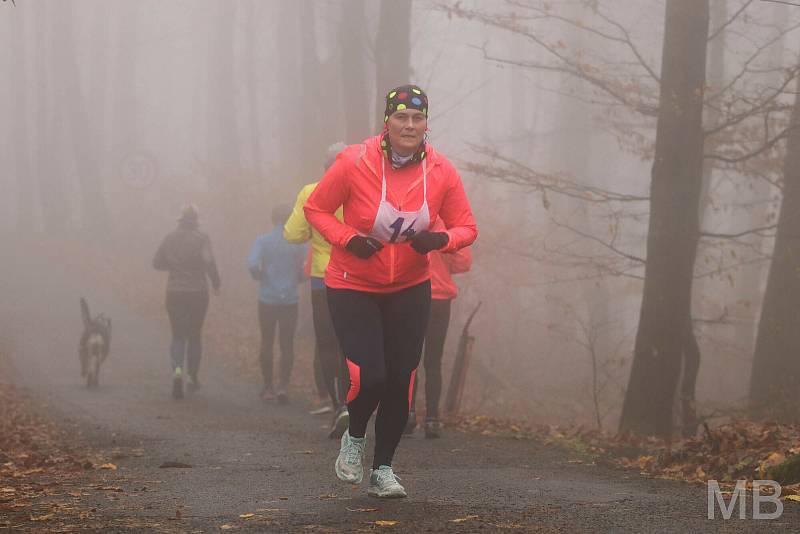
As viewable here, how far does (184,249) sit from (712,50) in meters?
11.5

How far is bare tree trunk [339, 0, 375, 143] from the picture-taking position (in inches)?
786

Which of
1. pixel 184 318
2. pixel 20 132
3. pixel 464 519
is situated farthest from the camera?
pixel 20 132

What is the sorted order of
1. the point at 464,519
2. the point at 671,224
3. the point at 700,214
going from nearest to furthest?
1. the point at 464,519
2. the point at 671,224
3. the point at 700,214

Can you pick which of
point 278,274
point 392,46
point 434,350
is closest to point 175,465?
point 434,350

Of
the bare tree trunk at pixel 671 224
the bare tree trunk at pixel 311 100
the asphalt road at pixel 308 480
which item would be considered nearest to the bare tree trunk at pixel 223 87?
the bare tree trunk at pixel 311 100

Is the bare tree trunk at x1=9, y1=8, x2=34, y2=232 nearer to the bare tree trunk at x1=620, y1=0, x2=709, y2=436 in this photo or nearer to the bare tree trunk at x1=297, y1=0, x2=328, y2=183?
the bare tree trunk at x1=297, y1=0, x2=328, y2=183

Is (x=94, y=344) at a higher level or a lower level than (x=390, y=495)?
higher

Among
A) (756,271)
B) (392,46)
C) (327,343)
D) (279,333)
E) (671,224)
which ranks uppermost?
(392,46)

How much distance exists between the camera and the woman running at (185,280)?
1492 centimetres

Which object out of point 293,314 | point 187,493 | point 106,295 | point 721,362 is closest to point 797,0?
point 293,314

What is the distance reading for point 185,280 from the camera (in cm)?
1500

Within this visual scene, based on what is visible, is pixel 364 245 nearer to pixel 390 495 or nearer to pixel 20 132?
pixel 390 495

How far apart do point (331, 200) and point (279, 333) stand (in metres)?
8.26

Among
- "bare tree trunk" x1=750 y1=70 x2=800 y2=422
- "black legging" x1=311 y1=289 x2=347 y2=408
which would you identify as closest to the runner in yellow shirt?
"black legging" x1=311 y1=289 x2=347 y2=408
